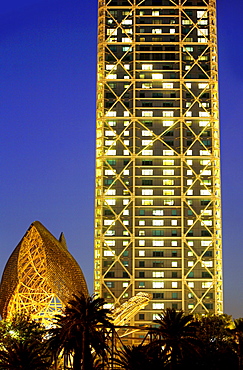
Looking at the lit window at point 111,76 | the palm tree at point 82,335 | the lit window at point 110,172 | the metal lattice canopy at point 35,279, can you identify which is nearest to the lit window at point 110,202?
the lit window at point 110,172

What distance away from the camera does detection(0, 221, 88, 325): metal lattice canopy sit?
107062mm

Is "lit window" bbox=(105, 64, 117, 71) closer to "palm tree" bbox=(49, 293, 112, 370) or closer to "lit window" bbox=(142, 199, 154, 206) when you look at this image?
"lit window" bbox=(142, 199, 154, 206)

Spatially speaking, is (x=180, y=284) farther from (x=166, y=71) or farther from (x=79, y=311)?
(x=79, y=311)

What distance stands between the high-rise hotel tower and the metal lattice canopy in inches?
1293

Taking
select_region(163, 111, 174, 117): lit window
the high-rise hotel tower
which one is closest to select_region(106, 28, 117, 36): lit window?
the high-rise hotel tower

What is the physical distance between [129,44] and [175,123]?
66.7ft

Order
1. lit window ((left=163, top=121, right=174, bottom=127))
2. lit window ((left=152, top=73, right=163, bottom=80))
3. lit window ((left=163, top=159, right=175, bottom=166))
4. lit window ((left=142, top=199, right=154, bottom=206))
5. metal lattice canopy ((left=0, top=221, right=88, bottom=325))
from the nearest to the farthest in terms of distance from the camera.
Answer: metal lattice canopy ((left=0, top=221, right=88, bottom=325)) → lit window ((left=142, top=199, right=154, bottom=206)) → lit window ((left=163, top=159, right=175, bottom=166)) → lit window ((left=163, top=121, right=174, bottom=127)) → lit window ((left=152, top=73, right=163, bottom=80))

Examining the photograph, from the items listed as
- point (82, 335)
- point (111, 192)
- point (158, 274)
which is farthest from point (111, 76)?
point (82, 335)

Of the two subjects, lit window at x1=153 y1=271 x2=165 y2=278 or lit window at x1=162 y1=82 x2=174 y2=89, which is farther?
lit window at x1=162 y1=82 x2=174 y2=89

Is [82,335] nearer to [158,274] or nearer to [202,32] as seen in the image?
[158,274]

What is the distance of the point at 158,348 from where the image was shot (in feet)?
238

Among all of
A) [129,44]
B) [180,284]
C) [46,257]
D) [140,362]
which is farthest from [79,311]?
[129,44]

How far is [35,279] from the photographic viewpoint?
112m

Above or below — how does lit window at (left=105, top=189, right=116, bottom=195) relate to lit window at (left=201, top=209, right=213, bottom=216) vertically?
above
